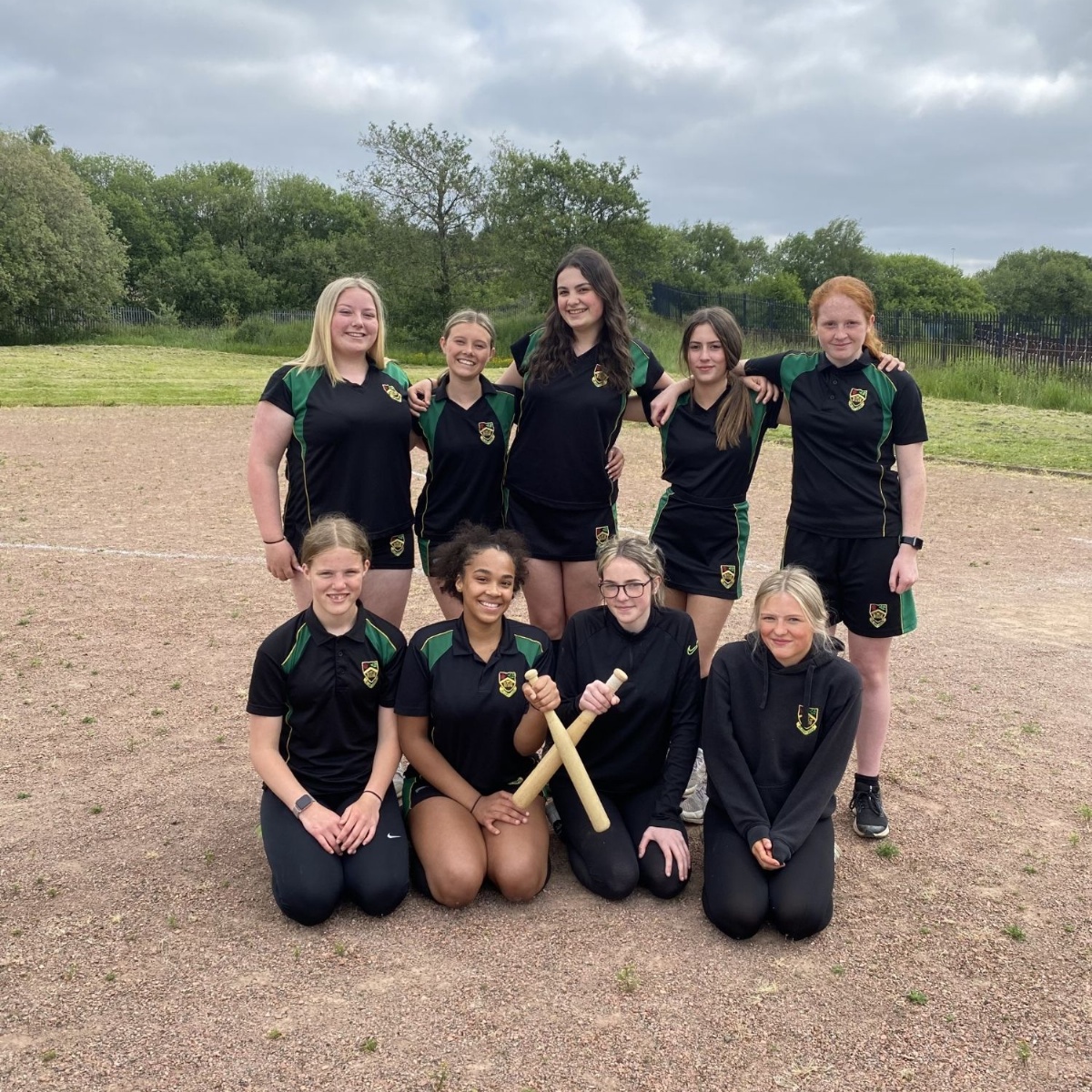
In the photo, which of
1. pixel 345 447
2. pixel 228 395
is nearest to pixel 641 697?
pixel 345 447

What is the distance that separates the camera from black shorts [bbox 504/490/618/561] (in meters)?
4.41

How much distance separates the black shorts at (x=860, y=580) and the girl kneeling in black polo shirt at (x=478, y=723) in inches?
43.6

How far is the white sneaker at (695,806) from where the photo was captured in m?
4.39

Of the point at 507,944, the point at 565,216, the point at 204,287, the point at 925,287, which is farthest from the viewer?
the point at 925,287

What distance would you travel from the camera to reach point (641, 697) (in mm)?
3902

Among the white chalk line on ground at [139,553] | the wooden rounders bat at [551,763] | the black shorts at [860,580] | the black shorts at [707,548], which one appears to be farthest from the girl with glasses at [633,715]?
the white chalk line on ground at [139,553]

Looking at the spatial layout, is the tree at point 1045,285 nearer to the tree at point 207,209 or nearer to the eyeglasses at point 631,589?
the tree at point 207,209

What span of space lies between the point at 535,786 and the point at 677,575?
1.11m

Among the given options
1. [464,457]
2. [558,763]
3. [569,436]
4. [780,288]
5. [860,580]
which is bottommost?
[558,763]

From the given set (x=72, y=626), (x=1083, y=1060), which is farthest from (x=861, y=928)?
(x=72, y=626)

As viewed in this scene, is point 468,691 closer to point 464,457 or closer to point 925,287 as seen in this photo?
point 464,457

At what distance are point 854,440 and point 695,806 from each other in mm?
1576

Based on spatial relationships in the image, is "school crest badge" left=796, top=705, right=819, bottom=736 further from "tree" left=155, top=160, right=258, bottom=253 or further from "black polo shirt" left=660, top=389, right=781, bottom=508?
"tree" left=155, top=160, right=258, bottom=253

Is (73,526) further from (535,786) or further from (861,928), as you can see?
(861,928)
